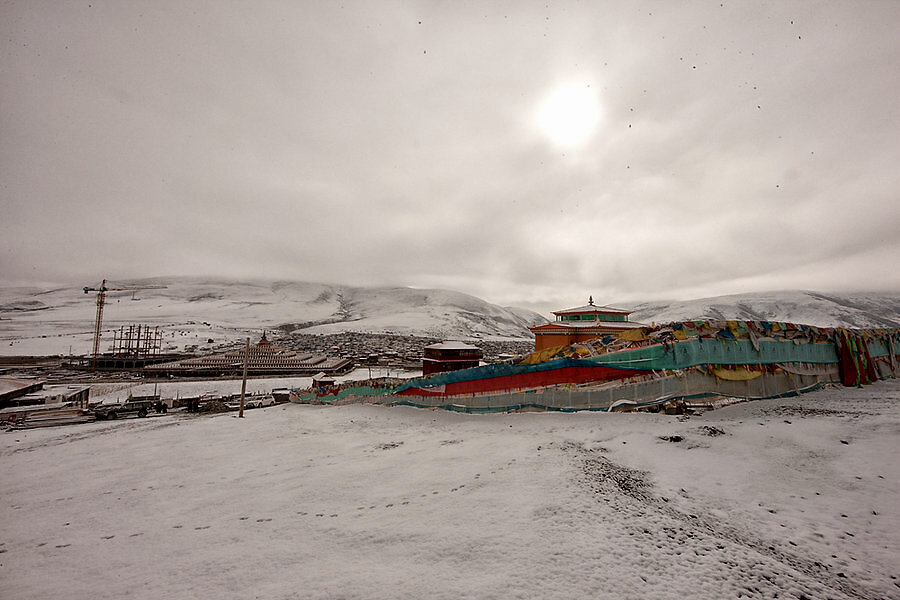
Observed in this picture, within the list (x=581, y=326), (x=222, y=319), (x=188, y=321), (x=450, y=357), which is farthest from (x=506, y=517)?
(x=222, y=319)

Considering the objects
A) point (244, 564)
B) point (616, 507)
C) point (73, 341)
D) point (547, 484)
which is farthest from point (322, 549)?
point (73, 341)

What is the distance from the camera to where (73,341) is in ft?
272

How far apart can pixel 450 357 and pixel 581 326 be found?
34.7ft

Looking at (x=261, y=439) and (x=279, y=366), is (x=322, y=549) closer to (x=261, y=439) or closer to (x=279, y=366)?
(x=261, y=439)

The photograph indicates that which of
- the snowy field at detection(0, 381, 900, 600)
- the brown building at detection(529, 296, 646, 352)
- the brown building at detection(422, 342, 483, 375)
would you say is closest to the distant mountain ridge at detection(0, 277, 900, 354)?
the brown building at detection(529, 296, 646, 352)

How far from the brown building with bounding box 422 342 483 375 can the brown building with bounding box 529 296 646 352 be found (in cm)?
558

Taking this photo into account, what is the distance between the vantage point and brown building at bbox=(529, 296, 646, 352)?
86.4 ft

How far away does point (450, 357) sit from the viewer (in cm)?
2978

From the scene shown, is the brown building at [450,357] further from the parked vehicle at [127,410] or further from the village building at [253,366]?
the village building at [253,366]

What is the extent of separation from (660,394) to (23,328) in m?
Result: 160

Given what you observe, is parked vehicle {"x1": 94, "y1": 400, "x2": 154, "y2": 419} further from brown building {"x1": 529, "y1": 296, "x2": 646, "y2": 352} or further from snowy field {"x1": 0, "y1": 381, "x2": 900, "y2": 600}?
brown building {"x1": 529, "y1": 296, "x2": 646, "y2": 352}

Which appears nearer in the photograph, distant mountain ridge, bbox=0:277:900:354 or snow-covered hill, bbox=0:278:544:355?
snow-covered hill, bbox=0:278:544:355

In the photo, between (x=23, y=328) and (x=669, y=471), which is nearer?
(x=669, y=471)

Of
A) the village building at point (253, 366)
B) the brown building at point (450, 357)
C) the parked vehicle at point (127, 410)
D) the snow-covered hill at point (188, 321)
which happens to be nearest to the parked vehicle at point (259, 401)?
the parked vehicle at point (127, 410)
